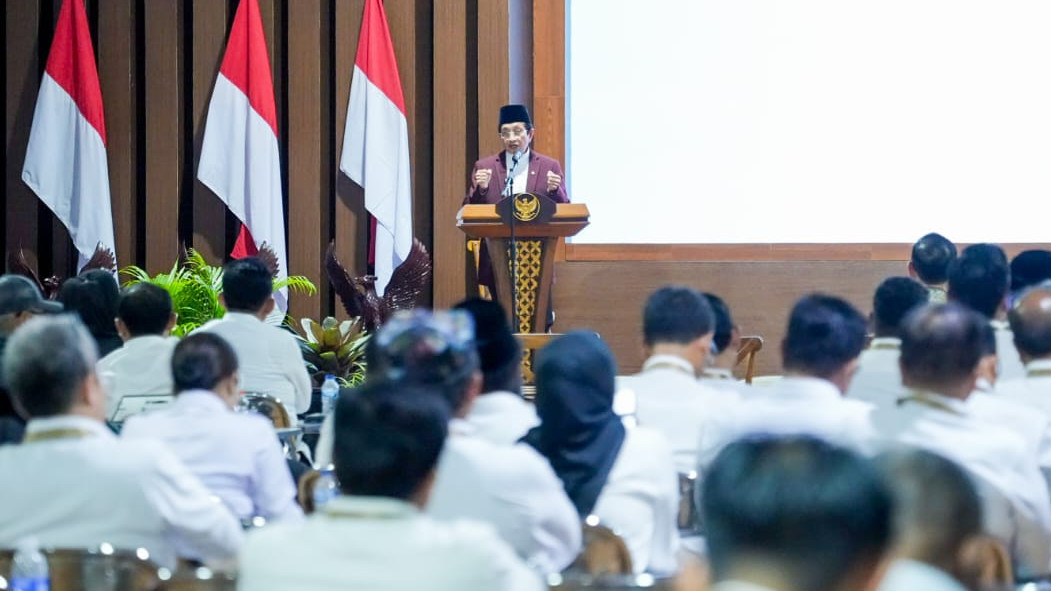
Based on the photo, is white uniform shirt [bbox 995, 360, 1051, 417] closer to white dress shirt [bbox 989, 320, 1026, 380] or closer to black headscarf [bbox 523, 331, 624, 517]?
white dress shirt [bbox 989, 320, 1026, 380]

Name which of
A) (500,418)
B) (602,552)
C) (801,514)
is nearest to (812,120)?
(500,418)

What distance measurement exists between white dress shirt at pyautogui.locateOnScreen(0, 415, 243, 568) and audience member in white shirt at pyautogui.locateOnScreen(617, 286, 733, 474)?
1.26 metres

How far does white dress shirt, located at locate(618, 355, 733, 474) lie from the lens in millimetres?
3107

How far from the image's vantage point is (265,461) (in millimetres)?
2943

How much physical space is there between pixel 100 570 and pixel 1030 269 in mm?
3660

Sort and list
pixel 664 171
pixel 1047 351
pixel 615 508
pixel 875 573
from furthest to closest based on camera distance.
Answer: pixel 664 171
pixel 1047 351
pixel 615 508
pixel 875 573

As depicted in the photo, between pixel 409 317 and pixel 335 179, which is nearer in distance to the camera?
pixel 409 317

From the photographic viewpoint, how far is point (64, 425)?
2.30 metres

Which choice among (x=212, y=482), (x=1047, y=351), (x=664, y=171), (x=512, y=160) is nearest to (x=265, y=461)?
(x=212, y=482)

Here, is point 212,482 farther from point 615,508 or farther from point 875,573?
point 875,573

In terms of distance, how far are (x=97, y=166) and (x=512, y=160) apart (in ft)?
9.01

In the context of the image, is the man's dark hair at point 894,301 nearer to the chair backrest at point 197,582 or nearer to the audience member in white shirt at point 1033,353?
the audience member in white shirt at point 1033,353

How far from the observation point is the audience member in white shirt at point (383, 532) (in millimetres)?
1609

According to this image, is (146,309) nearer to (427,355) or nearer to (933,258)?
(427,355)
